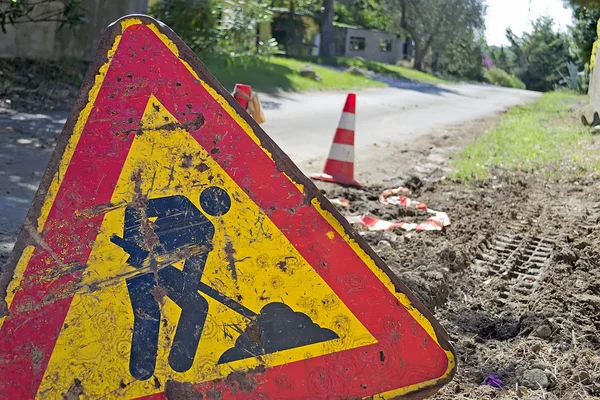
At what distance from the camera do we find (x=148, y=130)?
2037 millimetres

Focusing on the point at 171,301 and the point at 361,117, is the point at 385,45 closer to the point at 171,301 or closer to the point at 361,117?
the point at 361,117

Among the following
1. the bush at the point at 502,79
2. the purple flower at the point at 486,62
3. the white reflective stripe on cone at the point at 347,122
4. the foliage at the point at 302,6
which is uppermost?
the foliage at the point at 302,6

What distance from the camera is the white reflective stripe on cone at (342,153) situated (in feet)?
26.3

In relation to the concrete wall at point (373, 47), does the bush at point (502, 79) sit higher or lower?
lower

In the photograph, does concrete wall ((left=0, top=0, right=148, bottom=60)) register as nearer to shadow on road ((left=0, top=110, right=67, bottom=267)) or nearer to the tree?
shadow on road ((left=0, top=110, right=67, bottom=267))

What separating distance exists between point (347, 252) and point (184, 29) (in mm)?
15550

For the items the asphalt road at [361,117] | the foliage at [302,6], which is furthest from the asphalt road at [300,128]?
the foliage at [302,6]

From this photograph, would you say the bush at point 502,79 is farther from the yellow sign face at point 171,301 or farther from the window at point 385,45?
the yellow sign face at point 171,301

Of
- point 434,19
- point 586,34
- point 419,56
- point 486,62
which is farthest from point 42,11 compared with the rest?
point 486,62

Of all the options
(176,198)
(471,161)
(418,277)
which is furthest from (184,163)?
(471,161)

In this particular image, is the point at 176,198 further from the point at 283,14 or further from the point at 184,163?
the point at 283,14

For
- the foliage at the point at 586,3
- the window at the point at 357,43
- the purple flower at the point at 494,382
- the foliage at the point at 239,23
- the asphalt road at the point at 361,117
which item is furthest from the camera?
the window at the point at 357,43

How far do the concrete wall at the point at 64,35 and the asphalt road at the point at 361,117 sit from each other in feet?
11.4

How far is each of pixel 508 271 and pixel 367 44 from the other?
5067 centimetres
